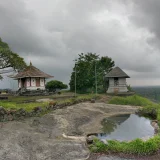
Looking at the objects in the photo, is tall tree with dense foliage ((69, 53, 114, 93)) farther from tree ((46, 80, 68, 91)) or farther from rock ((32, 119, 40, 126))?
rock ((32, 119, 40, 126))

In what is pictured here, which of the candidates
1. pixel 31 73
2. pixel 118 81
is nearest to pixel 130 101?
pixel 118 81

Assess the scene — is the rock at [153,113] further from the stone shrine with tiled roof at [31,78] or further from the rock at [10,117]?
the stone shrine with tiled roof at [31,78]

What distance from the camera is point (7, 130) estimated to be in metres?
14.6

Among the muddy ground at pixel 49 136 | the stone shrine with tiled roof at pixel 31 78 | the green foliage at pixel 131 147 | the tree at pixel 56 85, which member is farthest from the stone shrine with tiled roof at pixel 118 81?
the green foliage at pixel 131 147

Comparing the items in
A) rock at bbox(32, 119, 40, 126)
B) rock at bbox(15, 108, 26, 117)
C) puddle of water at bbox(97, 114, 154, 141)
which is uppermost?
rock at bbox(15, 108, 26, 117)

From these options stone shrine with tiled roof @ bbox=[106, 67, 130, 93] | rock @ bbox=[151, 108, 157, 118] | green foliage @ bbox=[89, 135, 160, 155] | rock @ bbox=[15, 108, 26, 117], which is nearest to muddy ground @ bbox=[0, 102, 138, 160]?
green foliage @ bbox=[89, 135, 160, 155]

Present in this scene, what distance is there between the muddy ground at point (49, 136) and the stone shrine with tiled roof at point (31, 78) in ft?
61.2

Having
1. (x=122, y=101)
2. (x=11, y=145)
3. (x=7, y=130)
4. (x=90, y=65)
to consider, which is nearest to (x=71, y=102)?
(x=122, y=101)

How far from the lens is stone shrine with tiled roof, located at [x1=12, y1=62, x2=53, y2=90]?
3941cm

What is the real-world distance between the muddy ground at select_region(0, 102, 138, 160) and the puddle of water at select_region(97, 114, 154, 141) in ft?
2.95

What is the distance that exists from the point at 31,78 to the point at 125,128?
24900 mm

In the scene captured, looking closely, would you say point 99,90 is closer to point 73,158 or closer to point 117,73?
point 117,73

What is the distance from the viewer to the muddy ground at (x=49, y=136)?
1062 centimetres

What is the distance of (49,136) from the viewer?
1391 centimetres
